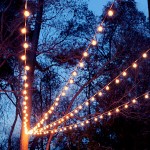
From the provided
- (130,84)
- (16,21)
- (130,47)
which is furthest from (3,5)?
(130,84)

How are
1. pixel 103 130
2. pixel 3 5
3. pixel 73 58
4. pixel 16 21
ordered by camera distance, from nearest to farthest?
pixel 16 21, pixel 3 5, pixel 73 58, pixel 103 130

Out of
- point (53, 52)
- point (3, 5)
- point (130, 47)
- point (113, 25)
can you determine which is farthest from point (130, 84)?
point (3, 5)

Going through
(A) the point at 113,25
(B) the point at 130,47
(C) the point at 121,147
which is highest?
(A) the point at 113,25

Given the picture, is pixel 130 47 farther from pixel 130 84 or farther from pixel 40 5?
pixel 40 5

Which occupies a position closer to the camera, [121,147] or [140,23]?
[140,23]

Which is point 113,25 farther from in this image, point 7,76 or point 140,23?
point 7,76

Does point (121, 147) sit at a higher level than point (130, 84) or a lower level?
lower

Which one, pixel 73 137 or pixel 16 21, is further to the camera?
pixel 73 137

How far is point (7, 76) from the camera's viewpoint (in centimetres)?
1160

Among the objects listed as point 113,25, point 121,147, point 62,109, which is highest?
point 113,25

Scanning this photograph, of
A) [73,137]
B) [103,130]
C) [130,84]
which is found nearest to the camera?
[130,84]

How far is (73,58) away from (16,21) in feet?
9.65

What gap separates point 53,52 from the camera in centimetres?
1048

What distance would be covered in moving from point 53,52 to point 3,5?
2.16 metres
